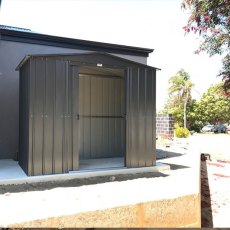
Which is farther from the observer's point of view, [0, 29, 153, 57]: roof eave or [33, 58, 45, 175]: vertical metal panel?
[0, 29, 153, 57]: roof eave

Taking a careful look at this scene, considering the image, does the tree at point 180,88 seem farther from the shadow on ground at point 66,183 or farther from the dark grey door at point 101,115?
the shadow on ground at point 66,183

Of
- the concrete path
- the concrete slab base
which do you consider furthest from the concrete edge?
the concrete path

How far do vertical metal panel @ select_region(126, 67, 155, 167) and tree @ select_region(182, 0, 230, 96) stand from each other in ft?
5.53

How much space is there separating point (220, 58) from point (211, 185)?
3.79 meters

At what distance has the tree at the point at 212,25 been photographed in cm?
666

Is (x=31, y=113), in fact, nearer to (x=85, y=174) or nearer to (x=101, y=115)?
(x=85, y=174)

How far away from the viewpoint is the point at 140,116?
7.17 metres

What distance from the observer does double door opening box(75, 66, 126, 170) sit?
879 centimetres

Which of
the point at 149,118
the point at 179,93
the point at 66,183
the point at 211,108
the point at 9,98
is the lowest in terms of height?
the point at 66,183

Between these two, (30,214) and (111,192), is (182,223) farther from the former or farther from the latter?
(30,214)

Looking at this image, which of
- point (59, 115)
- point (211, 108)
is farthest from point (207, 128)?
point (59, 115)

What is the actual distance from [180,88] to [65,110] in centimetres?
3206

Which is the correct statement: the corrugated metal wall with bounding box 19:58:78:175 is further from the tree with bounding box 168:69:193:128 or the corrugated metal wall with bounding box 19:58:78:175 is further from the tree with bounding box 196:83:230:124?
the tree with bounding box 196:83:230:124

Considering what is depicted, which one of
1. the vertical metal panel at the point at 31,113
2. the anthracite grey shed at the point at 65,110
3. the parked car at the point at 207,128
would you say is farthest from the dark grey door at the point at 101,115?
the parked car at the point at 207,128
